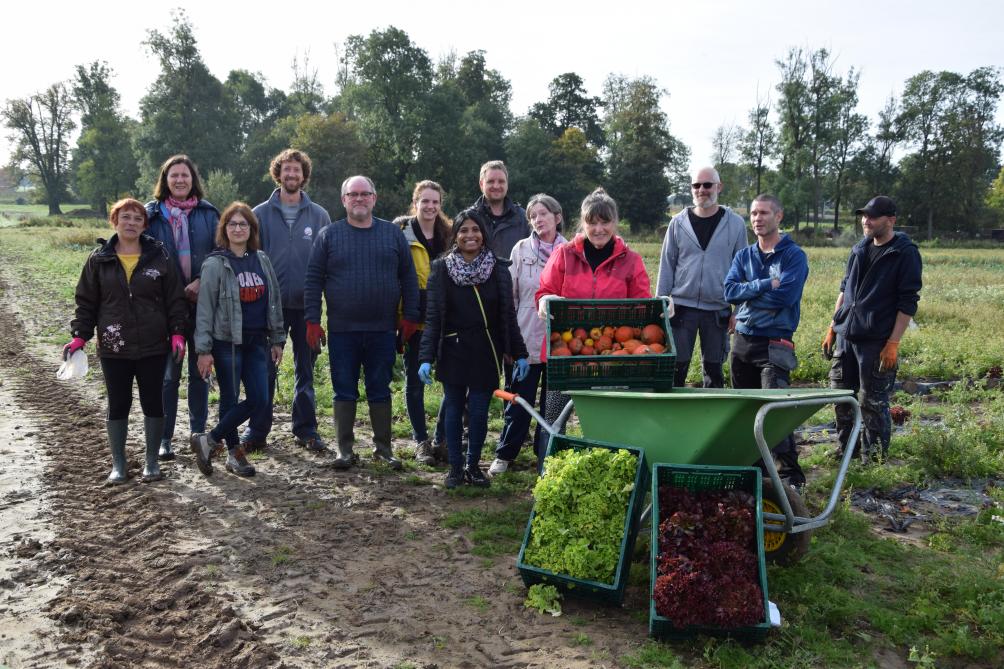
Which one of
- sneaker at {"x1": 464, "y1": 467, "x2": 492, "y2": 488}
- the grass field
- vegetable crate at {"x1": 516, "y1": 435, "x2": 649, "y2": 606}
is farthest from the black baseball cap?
sneaker at {"x1": 464, "y1": 467, "x2": 492, "y2": 488}

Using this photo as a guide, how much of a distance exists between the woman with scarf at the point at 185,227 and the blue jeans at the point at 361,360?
1.16m

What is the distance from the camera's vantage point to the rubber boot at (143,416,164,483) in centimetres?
555

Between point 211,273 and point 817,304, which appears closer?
point 211,273

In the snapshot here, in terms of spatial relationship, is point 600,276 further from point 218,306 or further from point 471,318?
point 218,306

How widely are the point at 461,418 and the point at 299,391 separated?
75.7 inches

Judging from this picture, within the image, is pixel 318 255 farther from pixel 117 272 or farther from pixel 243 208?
pixel 117 272

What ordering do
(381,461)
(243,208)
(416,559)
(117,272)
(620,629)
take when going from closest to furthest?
(620,629) < (416,559) < (117,272) < (243,208) < (381,461)

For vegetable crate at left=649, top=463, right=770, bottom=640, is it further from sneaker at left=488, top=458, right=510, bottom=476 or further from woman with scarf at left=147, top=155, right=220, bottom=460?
woman with scarf at left=147, top=155, right=220, bottom=460

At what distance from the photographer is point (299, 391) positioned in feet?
21.7

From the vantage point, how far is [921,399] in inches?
323

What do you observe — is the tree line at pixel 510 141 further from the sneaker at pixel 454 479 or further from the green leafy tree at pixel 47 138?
the sneaker at pixel 454 479

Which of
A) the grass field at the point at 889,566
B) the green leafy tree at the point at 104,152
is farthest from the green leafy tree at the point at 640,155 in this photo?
the grass field at the point at 889,566

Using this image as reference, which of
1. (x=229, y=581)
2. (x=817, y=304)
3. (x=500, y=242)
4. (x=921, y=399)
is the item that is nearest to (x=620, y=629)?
(x=229, y=581)

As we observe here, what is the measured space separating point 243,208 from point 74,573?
2910 millimetres
